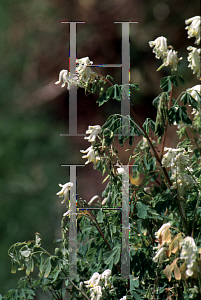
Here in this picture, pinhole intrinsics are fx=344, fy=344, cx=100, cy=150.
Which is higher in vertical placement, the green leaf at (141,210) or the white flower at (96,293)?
the green leaf at (141,210)

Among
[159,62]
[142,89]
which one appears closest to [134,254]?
[142,89]

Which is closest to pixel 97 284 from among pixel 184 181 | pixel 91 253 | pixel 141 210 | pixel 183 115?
pixel 91 253

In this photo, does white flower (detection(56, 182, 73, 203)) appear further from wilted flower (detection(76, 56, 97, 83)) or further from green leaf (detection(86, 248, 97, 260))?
wilted flower (detection(76, 56, 97, 83))

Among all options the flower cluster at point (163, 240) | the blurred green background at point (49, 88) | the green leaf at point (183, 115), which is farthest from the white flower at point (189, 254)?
the blurred green background at point (49, 88)

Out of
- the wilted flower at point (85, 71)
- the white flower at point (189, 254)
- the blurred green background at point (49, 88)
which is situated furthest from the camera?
the blurred green background at point (49, 88)

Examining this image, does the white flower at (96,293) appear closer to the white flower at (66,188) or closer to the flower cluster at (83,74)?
the white flower at (66,188)

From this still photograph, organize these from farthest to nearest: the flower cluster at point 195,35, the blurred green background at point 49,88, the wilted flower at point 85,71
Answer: the blurred green background at point 49,88 → the wilted flower at point 85,71 → the flower cluster at point 195,35

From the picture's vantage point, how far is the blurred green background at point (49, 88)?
1.48 metres

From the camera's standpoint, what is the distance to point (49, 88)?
155 centimetres

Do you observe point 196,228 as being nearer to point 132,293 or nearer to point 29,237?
point 132,293

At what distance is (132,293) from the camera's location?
112 cm

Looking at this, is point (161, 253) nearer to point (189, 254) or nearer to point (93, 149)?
point (189, 254)

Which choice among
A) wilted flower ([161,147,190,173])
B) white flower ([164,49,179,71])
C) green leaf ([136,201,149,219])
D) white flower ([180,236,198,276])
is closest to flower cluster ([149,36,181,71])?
white flower ([164,49,179,71])

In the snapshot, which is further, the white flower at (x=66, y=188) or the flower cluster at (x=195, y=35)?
the white flower at (x=66, y=188)
